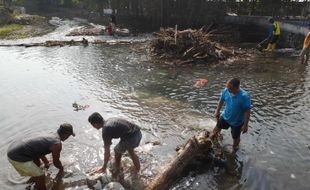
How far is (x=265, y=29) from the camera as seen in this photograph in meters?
30.6

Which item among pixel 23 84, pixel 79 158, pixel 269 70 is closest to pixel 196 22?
pixel 269 70

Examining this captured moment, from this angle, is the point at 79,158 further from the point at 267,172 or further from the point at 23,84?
the point at 23,84

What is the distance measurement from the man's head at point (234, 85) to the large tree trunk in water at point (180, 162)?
59.3 inches

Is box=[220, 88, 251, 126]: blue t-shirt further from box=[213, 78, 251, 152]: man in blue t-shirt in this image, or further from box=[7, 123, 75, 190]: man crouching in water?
box=[7, 123, 75, 190]: man crouching in water

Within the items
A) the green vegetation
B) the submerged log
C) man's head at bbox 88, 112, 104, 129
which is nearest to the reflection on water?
man's head at bbox 88, 112, 104, 129

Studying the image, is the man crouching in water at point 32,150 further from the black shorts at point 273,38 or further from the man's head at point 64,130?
the black shorts at point 273,38

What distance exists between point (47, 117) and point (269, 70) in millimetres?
13132

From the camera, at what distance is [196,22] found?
35875 millimetres

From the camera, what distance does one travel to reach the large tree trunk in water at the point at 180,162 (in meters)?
7.28

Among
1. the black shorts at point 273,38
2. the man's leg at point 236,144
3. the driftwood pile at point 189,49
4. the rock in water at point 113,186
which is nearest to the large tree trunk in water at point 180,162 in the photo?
the rock in water at point 113,186

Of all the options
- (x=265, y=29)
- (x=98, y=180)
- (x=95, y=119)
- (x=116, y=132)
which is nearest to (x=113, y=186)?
(x=98, y=180)

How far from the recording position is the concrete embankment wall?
80.7 feet

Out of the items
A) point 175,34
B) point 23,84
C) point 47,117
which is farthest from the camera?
point 175,34

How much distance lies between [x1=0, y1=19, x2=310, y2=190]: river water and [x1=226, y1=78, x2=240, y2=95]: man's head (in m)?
2.09
